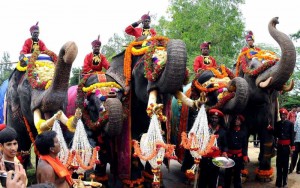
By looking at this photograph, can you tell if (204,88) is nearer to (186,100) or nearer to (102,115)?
(186,100)

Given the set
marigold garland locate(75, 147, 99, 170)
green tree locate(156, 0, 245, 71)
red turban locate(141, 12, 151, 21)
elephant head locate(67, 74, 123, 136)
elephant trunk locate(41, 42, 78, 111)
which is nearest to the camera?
elephant trunk locate(41, 42, 78, 111)

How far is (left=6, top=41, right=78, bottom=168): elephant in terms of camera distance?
18.1ft

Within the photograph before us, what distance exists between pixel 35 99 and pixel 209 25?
65.4 feet

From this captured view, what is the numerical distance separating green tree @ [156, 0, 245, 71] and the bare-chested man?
19.6 meters

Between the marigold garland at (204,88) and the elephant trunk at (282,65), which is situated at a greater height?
the elephant trunk at (282,65)

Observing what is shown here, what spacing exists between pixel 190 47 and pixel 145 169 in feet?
56.6

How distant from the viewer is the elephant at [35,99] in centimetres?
552

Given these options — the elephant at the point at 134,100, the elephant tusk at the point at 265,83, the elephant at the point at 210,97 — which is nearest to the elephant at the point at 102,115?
the elephant at the point at 134,100

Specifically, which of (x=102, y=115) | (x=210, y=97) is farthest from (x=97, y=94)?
(x=210, y=97)

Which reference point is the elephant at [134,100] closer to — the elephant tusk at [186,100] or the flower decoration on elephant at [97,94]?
the elephant tusk at [186,100]

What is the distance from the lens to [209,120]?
6.65 m

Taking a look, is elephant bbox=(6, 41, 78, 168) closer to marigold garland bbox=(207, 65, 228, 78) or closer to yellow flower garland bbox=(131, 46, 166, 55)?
yellow flower garland bbox=(131, 46, 166, 55)

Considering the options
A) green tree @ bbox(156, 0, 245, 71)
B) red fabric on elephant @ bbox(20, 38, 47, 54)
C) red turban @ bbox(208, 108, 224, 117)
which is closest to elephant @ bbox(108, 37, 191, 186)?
red turban @ bbox(208, 108, 224, 117)

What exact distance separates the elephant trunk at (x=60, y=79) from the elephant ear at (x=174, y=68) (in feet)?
3.93
